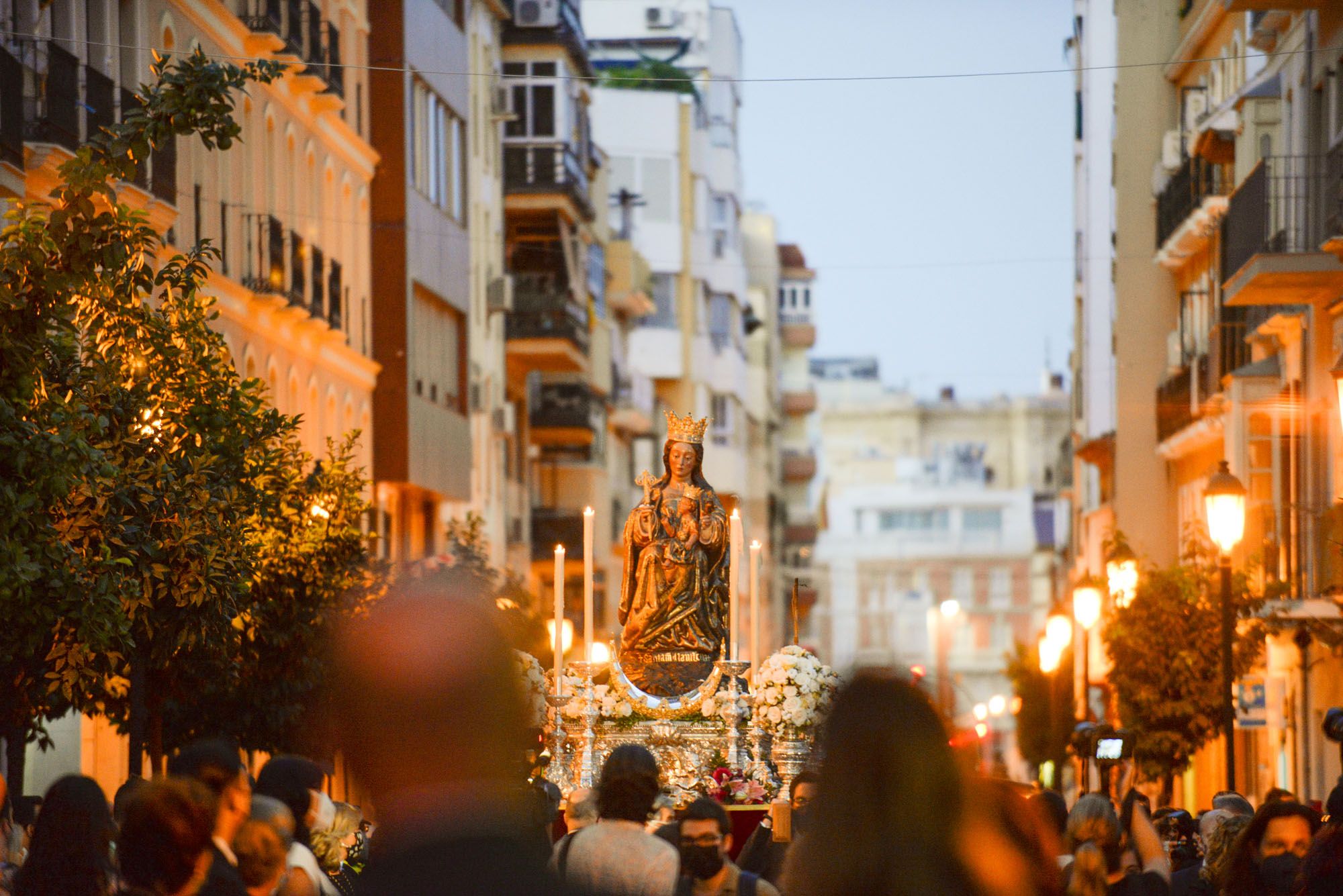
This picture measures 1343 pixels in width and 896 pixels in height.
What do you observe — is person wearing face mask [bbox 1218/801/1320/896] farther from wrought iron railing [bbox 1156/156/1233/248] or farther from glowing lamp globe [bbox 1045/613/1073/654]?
wrought iron railing [bbox 1156/156/1233/248]

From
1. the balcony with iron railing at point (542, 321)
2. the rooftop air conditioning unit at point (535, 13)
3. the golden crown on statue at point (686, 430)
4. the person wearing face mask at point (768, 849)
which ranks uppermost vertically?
the rooftop air conditioning unit at point (535, 13)

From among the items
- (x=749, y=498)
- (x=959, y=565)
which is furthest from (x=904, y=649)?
(x=959, y=565)

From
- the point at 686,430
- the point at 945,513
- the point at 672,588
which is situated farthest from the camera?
the point at 945,513

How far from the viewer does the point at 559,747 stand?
20.0 metres

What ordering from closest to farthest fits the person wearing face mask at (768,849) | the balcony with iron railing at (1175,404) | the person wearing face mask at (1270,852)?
the person wearing face mask at (1270,852), the person wearing face mask at (768,849), the balcony with iron railing at (1175,404)

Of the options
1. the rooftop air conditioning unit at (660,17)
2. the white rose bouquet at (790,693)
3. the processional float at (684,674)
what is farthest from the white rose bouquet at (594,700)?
the rooftop air conditioning unit at (660,17)

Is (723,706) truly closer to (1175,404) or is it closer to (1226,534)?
(1226,534)

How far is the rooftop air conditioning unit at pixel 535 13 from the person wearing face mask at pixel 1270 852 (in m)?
47.7

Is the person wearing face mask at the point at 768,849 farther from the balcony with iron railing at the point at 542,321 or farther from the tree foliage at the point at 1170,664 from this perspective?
the balcony with iron railing at the point at 542,321

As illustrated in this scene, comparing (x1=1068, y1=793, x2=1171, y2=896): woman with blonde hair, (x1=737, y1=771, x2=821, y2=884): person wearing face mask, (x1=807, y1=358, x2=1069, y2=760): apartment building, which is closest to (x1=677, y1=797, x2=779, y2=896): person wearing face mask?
(x1=1068, y1=793, x2=1171, y2=896): woman with blonde hair

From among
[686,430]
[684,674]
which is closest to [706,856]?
[684,674]

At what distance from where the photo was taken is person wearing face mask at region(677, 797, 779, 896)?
30.2 feet

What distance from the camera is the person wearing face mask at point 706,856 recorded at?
9.20 metres

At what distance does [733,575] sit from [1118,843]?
9920 millimetres
